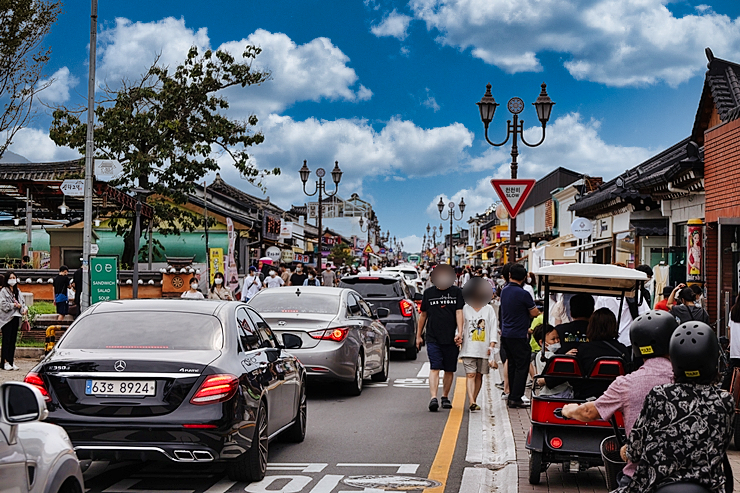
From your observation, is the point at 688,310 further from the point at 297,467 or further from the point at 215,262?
the point at 215,262

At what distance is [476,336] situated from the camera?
1177cm

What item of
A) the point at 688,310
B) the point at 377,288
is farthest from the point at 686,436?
the point at 377,288

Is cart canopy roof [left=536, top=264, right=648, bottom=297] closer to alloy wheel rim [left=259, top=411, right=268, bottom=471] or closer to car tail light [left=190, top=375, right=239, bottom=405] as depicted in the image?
alloy wheel rim [left=259, top=411, right=268, bottom=471]

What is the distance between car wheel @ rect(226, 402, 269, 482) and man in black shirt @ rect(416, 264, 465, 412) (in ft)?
14.9

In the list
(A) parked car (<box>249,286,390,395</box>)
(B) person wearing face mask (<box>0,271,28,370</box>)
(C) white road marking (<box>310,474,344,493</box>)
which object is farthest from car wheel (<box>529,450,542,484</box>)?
(B) person wearing face mask (<box>0,271,28,370</box>)

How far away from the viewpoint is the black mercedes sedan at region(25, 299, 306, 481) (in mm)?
6852

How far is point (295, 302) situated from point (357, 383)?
1.48 m

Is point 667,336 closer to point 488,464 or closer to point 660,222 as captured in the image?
point 488,464

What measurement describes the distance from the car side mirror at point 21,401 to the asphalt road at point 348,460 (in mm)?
3608

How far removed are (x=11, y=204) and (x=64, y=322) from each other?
10951mm

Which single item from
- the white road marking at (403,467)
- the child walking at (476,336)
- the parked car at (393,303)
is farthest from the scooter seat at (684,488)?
the parked car at (393,303)

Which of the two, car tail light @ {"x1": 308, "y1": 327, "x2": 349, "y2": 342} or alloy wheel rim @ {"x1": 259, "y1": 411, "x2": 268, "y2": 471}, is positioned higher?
car tail light @ {"x1": 308, "y1": 327, "x2": 349, "y2": 342}

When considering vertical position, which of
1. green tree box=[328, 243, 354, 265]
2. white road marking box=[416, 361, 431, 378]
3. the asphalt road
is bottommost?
white road marking box=[416, 361, 431, 378]

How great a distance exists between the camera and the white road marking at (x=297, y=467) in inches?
324
